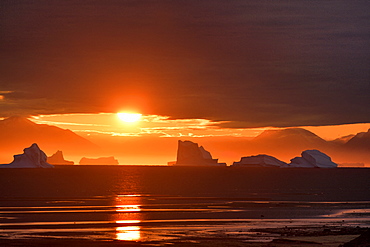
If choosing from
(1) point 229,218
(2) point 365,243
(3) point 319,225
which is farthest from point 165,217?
(2) point 365,243

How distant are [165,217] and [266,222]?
9.44 metres

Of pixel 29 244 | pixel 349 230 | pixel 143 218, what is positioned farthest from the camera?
pixel 143 218

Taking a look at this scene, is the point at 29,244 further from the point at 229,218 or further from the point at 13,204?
the point at 13,204

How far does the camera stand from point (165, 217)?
52750 mm

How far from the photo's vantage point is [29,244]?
1364 inches

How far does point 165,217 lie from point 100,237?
14.8 metres

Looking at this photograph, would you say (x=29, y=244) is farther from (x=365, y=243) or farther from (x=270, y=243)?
(x=365, y=243)

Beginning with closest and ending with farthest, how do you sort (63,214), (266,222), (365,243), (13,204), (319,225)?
1. (365,243)
2. (319,225)
3. (266,222)
4. (63,214)
5. (13,204)

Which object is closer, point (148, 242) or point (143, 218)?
point (148, 242)

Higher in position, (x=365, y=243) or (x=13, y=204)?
(x=13, y=204)

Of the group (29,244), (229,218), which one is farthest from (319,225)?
(29,244)

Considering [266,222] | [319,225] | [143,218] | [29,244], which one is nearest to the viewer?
[29,244]

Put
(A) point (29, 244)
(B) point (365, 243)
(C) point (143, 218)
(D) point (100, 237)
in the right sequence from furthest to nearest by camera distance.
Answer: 1. (C) point (143, 218)
2. (D) point (100, 237)
3. (A) point (29, 244)
4. (B) point (365, 243)

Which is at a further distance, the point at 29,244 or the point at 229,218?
the point at 229,218
